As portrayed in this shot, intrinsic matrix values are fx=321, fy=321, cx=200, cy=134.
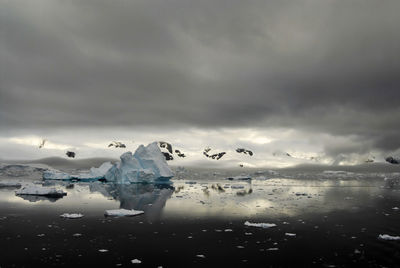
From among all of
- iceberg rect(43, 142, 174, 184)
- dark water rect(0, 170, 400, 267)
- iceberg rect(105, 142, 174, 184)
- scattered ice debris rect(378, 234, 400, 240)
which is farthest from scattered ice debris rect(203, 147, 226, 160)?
scattered ice debris rect(378, 234, 400, 240)

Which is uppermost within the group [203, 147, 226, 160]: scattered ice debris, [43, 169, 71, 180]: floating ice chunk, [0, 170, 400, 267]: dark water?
[203, 147, 226, 160]: scattered ice debris

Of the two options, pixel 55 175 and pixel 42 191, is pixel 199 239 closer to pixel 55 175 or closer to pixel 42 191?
pixel 42 191

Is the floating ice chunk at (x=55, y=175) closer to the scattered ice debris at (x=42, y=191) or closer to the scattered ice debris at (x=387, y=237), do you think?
the scattered ice debris at (x=42, y=191)

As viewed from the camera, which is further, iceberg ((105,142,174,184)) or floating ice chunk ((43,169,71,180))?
floating ice chunk ((43,169,71,180))

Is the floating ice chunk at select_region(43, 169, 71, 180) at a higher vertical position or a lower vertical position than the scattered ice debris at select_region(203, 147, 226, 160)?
lower

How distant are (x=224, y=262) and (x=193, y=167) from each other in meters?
117

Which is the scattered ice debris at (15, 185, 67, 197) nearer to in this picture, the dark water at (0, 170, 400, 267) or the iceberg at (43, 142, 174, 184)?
the dark water at (0, 170, 400, 267)

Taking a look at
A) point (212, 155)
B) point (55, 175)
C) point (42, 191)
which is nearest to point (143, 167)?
point (55, 175)

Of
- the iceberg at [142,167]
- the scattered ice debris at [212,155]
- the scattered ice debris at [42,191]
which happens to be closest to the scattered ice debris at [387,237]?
the scattered ice debris at [42,191]

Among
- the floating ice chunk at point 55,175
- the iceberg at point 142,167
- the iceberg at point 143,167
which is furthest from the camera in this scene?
the floating ice chunk at point 55,175

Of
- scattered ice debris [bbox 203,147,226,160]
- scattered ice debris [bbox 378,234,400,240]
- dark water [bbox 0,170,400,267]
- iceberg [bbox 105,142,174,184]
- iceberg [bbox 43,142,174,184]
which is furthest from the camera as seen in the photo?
scattered ice debris [bbox 203,147,226,160]

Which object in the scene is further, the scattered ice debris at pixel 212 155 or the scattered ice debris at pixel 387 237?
the scattered ice debris at pixel 212 155

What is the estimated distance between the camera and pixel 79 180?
5709 cm

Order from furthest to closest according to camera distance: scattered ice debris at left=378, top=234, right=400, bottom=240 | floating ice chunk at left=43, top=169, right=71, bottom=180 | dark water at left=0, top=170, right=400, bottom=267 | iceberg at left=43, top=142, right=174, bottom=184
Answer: floating ice chunk at left=43, top=169, right=71, bottom=180 < iceberg at left=43, top=142, right=174, bottom=184 < scattered ice debris at left=378, top=234, right=400, bottom=240 < dark water at left=0, top=170, right=400, bottom=267
